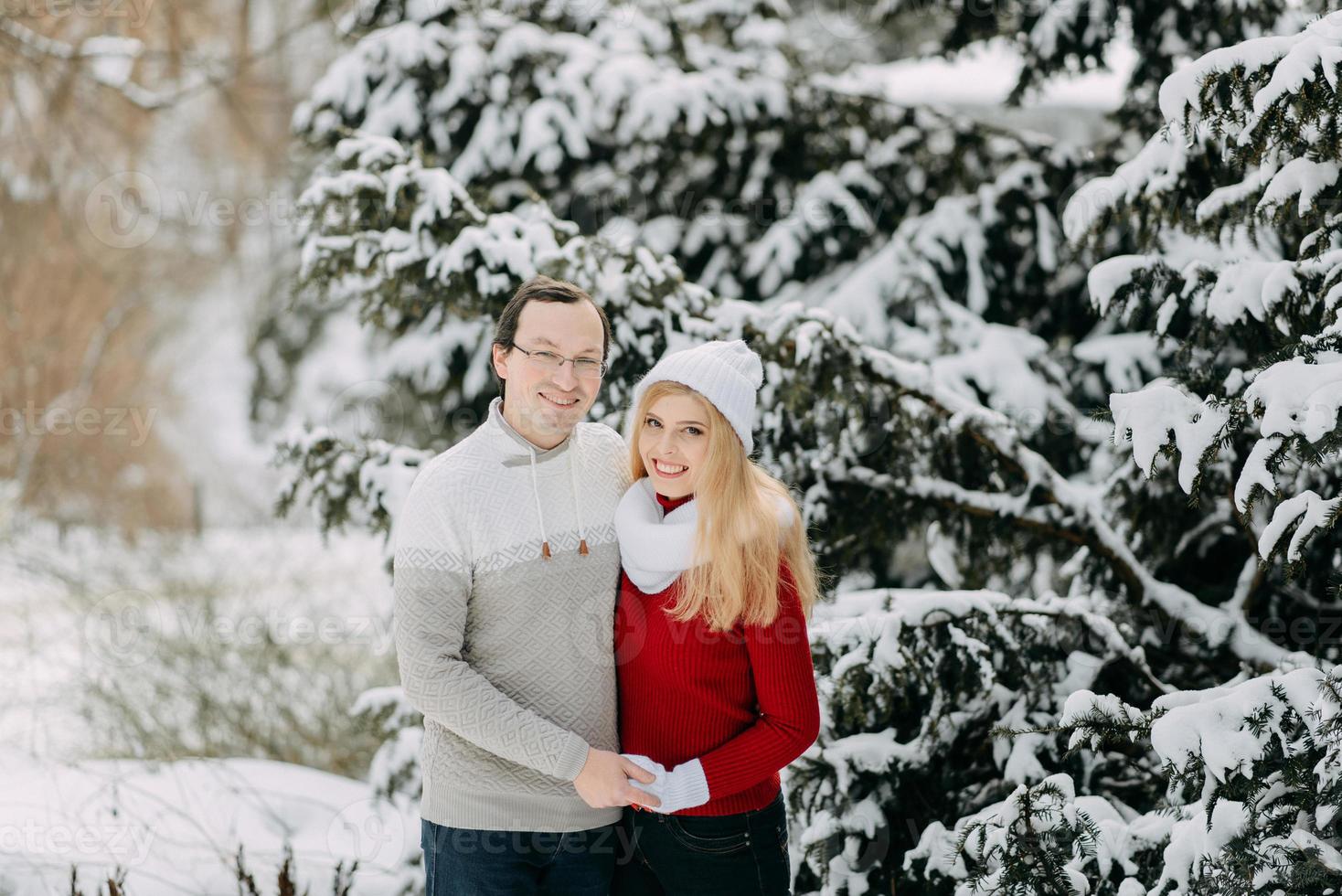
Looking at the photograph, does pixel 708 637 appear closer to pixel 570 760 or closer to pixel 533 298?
pixel 570 760

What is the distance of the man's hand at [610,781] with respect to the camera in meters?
2.27

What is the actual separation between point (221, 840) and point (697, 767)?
2610 millimetres

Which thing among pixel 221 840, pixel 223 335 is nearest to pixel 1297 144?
pixel 221 840

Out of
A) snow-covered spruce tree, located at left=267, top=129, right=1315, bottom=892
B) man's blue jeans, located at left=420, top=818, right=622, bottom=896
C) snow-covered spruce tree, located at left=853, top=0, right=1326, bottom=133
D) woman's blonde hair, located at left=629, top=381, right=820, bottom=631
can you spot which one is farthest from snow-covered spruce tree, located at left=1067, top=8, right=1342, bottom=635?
man's blue jeans, located at left=420, top=818, right=622, bottom=896

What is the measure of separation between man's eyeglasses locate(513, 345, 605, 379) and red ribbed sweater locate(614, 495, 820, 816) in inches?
11.8

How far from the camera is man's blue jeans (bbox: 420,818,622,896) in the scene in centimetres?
235

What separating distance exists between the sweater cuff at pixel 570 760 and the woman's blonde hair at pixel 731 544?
32 cm

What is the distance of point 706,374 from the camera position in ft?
7.85

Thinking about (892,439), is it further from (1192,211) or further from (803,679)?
(803,679)

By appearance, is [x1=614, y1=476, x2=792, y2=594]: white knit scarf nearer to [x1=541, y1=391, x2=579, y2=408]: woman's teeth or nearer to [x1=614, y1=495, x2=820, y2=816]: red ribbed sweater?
[x1=614, y1=495, x2=820, y2=816]: red ribbed sweater

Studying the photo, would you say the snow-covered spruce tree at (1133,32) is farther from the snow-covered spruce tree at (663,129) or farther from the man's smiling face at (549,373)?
the man's smiling face at (549,373)

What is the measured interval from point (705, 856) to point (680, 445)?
83 cm

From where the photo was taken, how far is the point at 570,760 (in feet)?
7.41

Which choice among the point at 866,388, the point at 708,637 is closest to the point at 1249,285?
the point at 866,388
